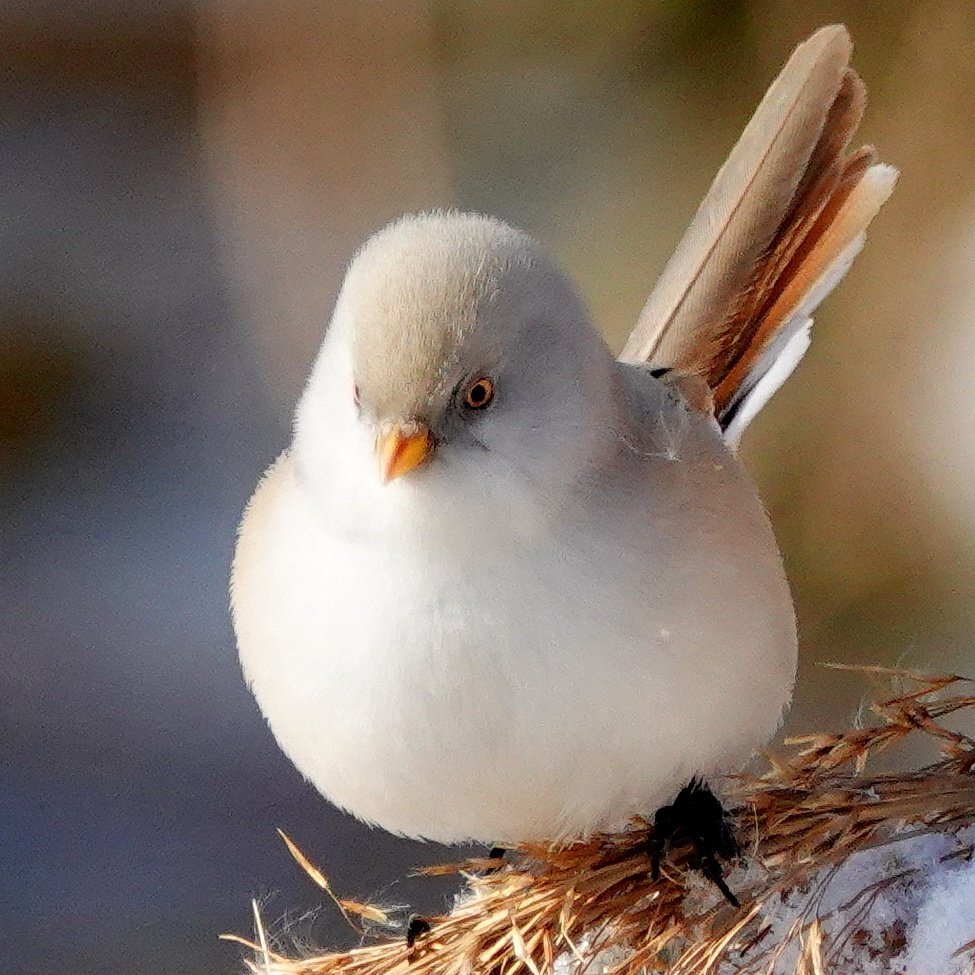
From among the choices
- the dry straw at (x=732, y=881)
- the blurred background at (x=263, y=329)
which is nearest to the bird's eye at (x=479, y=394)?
the dry straw at (x=732, y=881)

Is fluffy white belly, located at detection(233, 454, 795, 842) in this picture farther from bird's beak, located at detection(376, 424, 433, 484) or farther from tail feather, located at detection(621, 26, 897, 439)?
tail feather, located at detection(621, 26, 897, 439)

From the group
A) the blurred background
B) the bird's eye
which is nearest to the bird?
A: the bird's eye

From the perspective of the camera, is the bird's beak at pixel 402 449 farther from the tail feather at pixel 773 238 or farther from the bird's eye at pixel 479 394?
the tail feather at pixel 773 238

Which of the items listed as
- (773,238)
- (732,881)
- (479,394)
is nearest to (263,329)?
(773,238)

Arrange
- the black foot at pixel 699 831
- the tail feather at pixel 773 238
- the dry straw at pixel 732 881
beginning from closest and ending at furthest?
the dry straw at pixel 732 881
the black foot at pixel 699 831
the tail feather at pixel 773 238

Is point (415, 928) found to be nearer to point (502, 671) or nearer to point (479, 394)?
point (502, 671)

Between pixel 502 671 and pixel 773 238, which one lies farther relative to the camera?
pixel 773 238

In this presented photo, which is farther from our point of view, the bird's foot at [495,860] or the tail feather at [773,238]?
the tail feather at [773,238]
